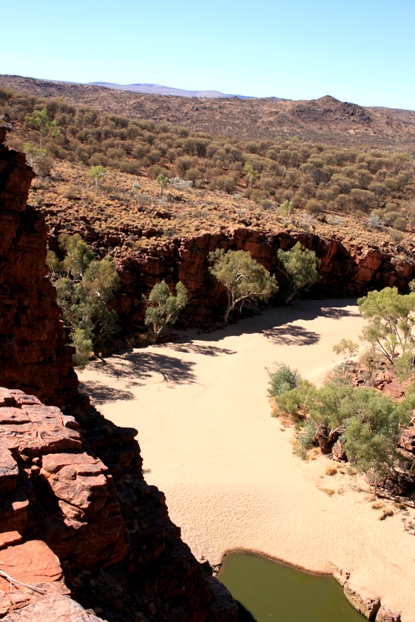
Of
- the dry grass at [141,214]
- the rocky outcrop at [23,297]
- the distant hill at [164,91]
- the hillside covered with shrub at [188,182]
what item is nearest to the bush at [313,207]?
the hillside covered with shrub at [188,182]

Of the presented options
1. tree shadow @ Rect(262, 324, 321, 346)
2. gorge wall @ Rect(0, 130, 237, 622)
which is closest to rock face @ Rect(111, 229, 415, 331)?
tree shadow @ Rect(262, 324, 321, 346)

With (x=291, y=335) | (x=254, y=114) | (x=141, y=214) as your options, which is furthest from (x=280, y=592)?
(x=254, y=114)

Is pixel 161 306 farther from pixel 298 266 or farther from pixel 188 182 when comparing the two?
pixel 188 182

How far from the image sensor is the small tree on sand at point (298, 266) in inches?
1427

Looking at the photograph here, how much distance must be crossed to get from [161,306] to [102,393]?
763 cm

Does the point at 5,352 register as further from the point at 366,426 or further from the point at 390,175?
the point at 390,175

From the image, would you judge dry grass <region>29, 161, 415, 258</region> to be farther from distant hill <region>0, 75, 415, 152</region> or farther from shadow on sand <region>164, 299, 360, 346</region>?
distant hill <region>0, 75, 415, 152</region>

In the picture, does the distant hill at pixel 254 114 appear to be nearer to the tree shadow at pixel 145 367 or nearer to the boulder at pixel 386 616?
the tree shadow at pixel 145 367

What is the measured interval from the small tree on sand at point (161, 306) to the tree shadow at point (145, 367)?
1923mm

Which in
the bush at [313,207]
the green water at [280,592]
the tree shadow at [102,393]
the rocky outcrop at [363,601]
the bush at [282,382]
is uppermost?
the bush at [313,207]

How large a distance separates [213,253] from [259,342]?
7.04 meters

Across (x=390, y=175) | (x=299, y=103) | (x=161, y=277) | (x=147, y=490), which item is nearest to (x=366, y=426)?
(x=147, y=490)

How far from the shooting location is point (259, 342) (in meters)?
31.7

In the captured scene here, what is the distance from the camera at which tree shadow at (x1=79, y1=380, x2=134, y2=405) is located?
22.4 m
